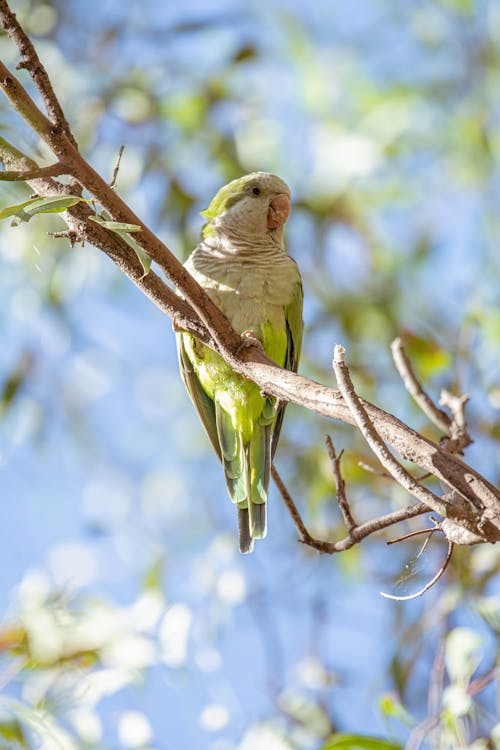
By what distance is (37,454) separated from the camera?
398 cm

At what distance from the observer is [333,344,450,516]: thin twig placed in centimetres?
122

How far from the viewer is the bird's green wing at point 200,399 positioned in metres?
2.59

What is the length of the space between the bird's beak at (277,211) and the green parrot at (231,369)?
0.58ft

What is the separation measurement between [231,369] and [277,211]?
78 cm

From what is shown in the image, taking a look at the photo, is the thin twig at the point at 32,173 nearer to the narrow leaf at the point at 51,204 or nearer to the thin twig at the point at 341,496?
the narrow leaf at the point at 51,204

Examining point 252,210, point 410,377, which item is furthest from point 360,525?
point 252,210

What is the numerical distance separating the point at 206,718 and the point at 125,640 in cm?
37

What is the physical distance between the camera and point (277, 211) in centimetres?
296

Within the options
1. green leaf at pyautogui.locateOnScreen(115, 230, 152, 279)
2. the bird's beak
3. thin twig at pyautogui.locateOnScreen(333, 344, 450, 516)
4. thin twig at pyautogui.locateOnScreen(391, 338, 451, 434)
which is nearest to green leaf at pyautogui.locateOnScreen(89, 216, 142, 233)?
green leaf at pyautogui.locateOnScreen(115, 230, 152, 279)

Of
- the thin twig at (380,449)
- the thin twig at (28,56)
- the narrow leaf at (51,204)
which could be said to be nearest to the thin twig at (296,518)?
the thin twig at (380,449)

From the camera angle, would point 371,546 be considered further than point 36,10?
Yes

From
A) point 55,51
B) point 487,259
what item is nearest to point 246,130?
point 55,51

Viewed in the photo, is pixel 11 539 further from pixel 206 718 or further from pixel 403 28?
pixel 403 28

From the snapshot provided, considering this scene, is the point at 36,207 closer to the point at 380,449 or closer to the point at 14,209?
the point at 14,209
